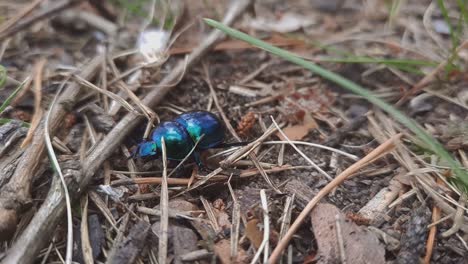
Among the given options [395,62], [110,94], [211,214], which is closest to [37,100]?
[110,94]

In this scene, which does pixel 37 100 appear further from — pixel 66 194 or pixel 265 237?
pixel 265 237

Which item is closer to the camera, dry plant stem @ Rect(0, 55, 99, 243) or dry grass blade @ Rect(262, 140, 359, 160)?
dry plant stem @ Rect(0, 55, 99, 243)

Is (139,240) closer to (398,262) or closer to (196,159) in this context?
(196,159)

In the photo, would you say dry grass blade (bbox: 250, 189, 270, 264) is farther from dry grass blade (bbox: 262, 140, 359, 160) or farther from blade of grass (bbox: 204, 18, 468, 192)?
blade of grass (bbox: 204, 18, 468, 192)

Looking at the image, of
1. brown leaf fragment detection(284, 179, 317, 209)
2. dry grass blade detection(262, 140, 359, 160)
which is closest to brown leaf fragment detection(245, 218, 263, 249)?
brown leaf fragment detection(284, 179, 317, 209)

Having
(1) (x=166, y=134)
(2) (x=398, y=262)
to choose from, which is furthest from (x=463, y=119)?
(1) (x=166, y=134)

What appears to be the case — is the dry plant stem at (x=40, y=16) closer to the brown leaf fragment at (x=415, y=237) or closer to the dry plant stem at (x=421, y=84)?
the dry plant stem at (x=421, y=84)

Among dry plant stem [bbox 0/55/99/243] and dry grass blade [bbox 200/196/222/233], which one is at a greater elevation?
dry plant stem [bbox 0/55/99/243]
